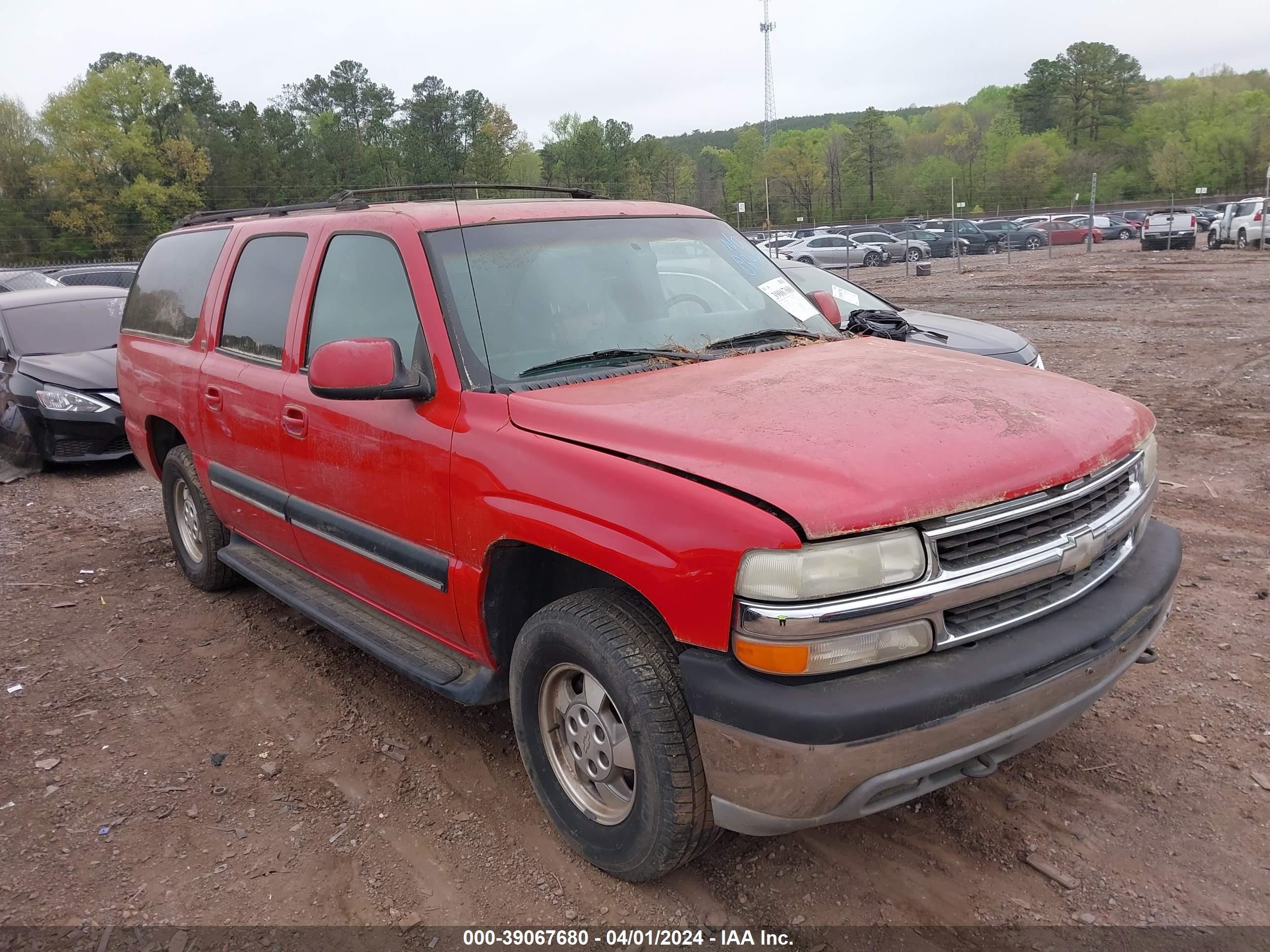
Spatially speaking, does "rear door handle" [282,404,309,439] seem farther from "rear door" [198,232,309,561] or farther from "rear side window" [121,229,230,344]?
"rear side window" [121,229,230,344]

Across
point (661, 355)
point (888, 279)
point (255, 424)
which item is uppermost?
point (661, 355)

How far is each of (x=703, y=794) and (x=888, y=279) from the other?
2881 centimetres

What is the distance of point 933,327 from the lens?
739 centimetres

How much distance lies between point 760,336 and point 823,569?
1660 mm

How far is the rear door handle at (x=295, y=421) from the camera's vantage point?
152 inches

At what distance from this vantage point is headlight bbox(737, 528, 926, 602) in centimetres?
225

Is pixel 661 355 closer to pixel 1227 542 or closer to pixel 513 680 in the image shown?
pixel 513 680

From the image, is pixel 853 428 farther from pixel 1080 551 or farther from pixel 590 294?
pixel 590 294

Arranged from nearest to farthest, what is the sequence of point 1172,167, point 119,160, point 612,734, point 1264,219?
point 612,734, point 1264,219, point 119,160, point 1172,167

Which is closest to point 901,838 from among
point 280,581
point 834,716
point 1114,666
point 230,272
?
point 1114,666

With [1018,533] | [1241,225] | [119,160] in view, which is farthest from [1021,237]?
[119,160]

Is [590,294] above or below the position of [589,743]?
above

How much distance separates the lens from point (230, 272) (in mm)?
4707

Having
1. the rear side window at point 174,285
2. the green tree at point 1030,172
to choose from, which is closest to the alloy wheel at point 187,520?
the rear side window at point 174,285
